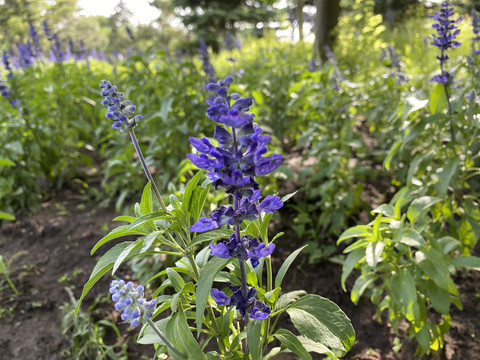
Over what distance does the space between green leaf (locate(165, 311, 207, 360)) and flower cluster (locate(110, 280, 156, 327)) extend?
0.10 metres

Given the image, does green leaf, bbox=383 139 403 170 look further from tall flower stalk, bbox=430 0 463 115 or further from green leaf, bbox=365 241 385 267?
green leaf, bbox=365 241 385 267

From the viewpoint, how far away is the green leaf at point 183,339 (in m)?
1.20

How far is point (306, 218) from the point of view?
3361 millimetres

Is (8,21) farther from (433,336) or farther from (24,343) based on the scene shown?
(433,336)

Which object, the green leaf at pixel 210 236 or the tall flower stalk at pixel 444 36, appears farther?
the tall flower stalk at pixel 444 36

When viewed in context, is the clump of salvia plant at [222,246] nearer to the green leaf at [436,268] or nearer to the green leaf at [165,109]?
the green leaf at [436,268]

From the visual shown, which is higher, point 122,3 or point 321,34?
point 122,3

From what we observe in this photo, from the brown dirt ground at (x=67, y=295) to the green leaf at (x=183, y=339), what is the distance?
1387 mm

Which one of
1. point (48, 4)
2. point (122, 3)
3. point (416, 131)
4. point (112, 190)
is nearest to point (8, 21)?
point (48, 4)

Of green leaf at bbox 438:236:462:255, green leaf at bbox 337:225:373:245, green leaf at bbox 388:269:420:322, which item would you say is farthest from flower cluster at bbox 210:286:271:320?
green leaf at bbox 438:236:462:255

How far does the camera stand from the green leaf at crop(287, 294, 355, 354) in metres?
1.24

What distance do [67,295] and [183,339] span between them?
7.28ft

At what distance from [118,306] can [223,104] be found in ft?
2.40

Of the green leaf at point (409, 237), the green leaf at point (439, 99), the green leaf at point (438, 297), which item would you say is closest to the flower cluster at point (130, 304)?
the green leaf at point (409, 237)
